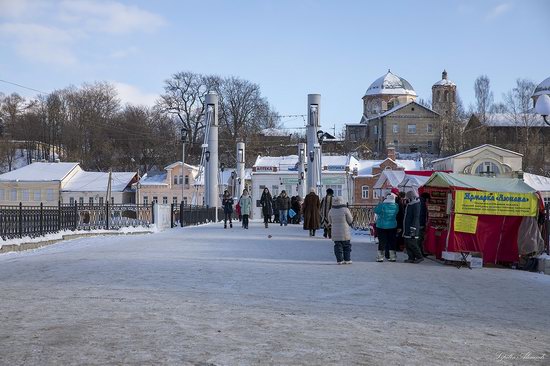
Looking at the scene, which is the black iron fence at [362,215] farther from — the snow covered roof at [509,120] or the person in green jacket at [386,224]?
the snow covered roof at [509,120]

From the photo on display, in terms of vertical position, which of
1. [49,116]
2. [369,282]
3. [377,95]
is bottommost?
[369,282]

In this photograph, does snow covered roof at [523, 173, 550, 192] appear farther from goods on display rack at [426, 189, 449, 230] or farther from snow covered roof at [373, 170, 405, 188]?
goods on display rack at [426, 189, 449, 230]

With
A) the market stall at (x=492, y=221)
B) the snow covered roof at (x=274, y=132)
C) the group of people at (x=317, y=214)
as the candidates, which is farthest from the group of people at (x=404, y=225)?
the snow covered roof at (x=274, y=132)

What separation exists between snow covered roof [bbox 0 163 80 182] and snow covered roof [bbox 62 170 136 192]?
59.4 inches

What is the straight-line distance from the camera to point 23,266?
14.0 m

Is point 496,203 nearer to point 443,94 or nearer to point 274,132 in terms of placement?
point 274,132

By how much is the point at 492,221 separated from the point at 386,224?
97.0 inches

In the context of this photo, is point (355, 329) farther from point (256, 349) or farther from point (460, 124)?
point (460, 124)

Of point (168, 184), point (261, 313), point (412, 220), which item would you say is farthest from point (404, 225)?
point (168, 184)

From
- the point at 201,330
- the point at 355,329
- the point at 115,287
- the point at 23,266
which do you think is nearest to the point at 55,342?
the point at 201,330

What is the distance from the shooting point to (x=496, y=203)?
1636cm

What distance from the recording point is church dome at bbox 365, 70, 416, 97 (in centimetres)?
11906

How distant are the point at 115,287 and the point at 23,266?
4374 millimetres

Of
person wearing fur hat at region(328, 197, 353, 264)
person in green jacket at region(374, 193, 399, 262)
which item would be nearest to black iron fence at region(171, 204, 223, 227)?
person in green jacket at region(374, 193, 399, 262)
